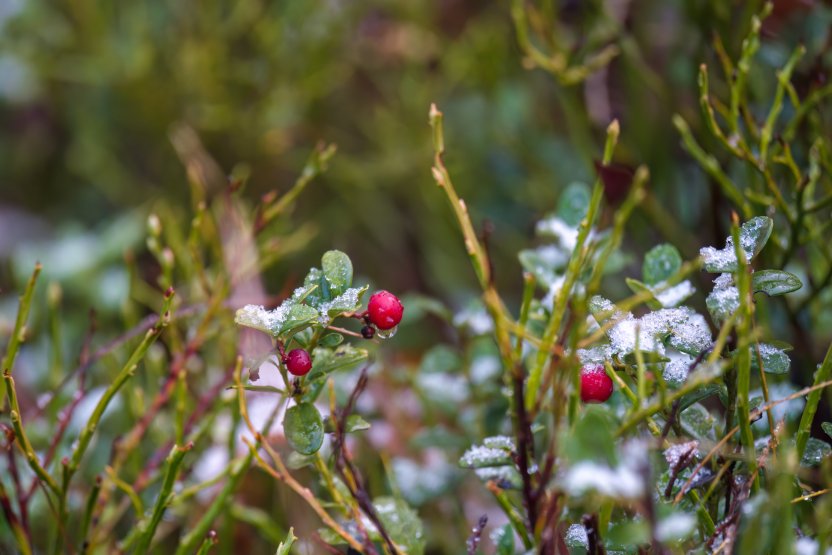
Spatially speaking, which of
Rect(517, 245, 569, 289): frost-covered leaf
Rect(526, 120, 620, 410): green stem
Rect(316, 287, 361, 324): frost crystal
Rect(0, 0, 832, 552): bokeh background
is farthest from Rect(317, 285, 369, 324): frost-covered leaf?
Rect(0, 0, 832, 552): bokeh background

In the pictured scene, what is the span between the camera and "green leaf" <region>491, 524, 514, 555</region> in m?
0.50

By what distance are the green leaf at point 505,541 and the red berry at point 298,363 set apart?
185mm

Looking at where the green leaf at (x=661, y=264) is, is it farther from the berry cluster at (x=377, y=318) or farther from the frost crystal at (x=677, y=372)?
the berry cluster at (x=377, y=318)

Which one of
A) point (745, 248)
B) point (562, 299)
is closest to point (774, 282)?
point (745, 248)

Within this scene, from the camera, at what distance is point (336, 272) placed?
0.45m

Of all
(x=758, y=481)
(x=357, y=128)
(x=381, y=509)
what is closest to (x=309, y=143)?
(x=357, y=128)

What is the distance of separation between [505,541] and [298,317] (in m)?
0.22

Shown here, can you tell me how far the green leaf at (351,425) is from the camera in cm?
46

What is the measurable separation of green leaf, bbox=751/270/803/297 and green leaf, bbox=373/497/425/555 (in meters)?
0.27

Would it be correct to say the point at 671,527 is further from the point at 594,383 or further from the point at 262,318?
the point at 262,318

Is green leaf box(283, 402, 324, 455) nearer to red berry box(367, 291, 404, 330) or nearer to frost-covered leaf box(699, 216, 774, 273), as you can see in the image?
red berry box(367, 291, 404, 330)

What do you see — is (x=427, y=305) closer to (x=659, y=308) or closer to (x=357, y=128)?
(x=659, y=308)

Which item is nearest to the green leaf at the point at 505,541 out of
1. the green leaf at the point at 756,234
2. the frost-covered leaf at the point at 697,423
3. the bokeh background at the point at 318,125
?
the frost-covered leaf at the point at 697,423

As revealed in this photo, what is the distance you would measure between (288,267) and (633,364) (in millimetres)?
919
